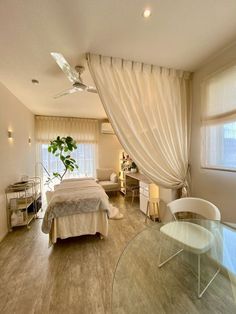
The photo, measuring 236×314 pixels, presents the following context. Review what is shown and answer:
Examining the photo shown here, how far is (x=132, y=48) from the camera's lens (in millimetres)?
1852

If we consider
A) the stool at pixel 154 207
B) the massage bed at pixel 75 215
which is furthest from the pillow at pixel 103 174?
the massage bed at pixel 75 215

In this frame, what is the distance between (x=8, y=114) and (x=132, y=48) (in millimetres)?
2583

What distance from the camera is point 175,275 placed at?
191 centimetres

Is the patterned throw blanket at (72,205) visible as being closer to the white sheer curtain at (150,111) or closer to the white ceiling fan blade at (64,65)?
the white sheer curtain at (150,111)

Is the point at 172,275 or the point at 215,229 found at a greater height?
the point at 215,229

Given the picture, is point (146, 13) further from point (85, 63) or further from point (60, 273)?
point (60, 273)

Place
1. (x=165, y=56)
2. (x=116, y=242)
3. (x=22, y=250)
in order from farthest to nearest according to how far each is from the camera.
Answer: (x=116, y=242) < (x=22, y=250) < (x=165, y=56)

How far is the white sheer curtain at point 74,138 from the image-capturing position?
5.35m

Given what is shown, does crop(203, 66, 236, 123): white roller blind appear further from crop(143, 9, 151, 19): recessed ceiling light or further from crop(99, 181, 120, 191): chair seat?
crop(99, 181, 120, 191): chair seat

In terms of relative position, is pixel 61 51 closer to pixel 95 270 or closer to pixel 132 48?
pixel 132 48

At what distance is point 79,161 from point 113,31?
4584 mm

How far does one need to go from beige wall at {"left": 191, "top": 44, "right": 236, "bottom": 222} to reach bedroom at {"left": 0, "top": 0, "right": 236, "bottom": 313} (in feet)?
0.04

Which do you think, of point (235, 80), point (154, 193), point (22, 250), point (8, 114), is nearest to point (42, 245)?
point (22, 250)

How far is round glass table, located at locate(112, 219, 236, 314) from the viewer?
5.05ft
